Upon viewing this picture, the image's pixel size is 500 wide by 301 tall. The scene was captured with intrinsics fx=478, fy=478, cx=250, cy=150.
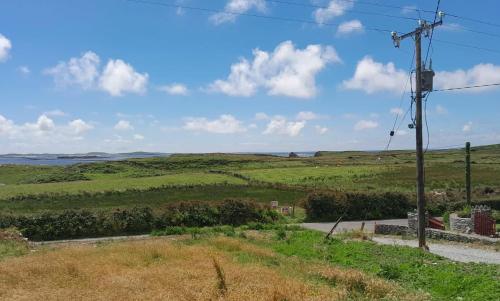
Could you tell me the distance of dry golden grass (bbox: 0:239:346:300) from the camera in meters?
11.0

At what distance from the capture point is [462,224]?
1077 inches

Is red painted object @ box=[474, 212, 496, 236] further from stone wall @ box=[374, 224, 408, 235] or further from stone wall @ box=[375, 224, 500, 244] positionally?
stone wall @ box=[374, 224, 408, 235]

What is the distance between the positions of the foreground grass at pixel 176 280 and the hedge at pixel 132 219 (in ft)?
52.2

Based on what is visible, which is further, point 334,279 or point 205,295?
point 334,279

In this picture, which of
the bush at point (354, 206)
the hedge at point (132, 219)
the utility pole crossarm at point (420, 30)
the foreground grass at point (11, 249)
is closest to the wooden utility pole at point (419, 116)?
the utility pole crossarm at point (420, 30)

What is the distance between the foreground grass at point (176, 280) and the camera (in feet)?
36.6

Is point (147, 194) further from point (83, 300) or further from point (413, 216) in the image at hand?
point (83, 300)

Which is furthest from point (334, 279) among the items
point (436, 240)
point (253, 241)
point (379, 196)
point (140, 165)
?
point (140, 165)

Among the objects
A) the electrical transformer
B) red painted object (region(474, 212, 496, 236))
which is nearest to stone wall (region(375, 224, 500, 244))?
red painted object (region(474, 212, 496, 236))

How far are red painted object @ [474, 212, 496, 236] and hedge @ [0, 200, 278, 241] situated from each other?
16.4m

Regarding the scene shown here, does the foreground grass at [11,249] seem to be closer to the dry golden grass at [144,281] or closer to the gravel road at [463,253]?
the dry golden grass at [144,281]

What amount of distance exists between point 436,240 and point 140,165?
329 feet

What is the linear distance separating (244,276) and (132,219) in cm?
2260

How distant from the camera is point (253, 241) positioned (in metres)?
24.8
